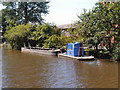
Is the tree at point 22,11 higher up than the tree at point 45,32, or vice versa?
the tree at point 22,11

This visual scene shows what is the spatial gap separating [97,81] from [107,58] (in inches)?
464

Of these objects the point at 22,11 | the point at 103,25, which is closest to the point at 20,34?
the point at 22,11

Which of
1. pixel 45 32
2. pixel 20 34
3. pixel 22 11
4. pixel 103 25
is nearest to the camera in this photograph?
pixel 103 25

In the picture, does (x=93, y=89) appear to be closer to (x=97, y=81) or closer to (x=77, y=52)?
(x=97, y=81)

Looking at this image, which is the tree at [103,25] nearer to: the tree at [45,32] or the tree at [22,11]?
the tree at [45,32]

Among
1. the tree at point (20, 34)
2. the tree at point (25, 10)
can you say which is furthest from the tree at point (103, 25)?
the tree at point (25, 10)

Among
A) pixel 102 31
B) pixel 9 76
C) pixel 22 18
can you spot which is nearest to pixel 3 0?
pixel 22 18

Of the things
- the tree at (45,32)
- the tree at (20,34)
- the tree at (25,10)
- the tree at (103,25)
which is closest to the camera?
the tree at (103,25)

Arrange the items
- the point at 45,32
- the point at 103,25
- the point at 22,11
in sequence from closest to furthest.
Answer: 1. the point at 103,25
2. the point at 45,32
3. the point at 22,11

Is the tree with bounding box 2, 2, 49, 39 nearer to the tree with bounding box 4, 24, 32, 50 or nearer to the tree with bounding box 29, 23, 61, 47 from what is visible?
the tree with bounding box 4, 24, 32, 50

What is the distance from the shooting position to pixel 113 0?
22.0 m

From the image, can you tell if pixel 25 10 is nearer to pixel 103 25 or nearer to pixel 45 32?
pixel 45 32

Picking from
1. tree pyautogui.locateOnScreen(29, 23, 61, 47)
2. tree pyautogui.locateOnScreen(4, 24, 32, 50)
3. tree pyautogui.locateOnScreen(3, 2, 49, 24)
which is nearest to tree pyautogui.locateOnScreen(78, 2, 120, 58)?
tree pyautogui.locateOnScreen(29, 23, 61, 47)

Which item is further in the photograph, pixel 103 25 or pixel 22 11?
pixel 22 11
